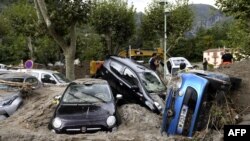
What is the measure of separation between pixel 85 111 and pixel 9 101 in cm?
366

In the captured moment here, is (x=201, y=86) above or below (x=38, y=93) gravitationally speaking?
above

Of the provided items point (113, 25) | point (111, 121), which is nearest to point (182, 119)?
point (111, 121)

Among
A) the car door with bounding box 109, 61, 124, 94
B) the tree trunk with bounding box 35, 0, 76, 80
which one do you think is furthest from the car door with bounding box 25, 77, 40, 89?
the tree trunk with bounding box 35, 0, 76, 80

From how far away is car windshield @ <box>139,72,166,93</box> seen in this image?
13.4m

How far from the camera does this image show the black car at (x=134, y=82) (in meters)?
12.5

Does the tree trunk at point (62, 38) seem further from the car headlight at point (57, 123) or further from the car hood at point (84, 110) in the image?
the car headlight at point (57, 123)

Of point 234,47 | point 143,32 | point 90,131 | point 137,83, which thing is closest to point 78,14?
point 234,47

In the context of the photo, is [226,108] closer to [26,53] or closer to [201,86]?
[201,86]

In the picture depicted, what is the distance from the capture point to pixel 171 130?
339 inches

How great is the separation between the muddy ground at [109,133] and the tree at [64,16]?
938 centimetres

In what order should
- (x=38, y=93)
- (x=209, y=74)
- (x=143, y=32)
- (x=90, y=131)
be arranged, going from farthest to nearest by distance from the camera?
(x=143, y=32) → (x=38, y=93) → (x=90, y=131) → (x=209, y=74)

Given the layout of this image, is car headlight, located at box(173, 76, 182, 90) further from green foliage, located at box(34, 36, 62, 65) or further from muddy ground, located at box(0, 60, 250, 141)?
green foliage, located at box(34, 36, 62, 65)

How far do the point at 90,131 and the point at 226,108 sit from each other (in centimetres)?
311

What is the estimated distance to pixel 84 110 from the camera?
34.8 feet
